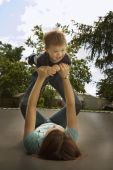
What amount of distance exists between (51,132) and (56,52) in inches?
16.5

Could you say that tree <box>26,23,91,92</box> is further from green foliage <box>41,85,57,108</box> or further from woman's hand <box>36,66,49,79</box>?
woman's hand <box>36,66,49,79</box>

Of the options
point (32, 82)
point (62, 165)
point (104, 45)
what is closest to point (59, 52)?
point (32, 82)

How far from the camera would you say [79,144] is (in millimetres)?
2123

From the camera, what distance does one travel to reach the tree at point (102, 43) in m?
9.86

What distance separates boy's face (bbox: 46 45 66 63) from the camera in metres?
1.95

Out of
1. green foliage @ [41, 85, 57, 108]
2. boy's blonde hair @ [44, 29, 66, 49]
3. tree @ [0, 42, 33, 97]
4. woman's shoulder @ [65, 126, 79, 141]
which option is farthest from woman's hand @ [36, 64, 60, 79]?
tree @ [0, 42, 33, 97]

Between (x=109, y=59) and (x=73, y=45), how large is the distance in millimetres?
1050

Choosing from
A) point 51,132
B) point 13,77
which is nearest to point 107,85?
point 13,77

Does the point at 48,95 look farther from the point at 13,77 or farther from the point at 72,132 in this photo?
the point at 72,132

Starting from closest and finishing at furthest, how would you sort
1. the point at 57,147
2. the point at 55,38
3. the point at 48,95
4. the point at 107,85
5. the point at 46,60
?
the point at 57,147 → the point at 55,38 → the point at 46,60 → the point at 48,95 → the point at 107,85

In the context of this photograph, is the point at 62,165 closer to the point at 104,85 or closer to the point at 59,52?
the point at 59,52

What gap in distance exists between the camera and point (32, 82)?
2107mm

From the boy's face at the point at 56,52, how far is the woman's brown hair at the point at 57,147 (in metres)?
0.40

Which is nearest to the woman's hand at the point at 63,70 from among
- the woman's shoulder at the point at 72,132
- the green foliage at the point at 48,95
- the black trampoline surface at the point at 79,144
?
the woman's shoulder at the point at 72,132
